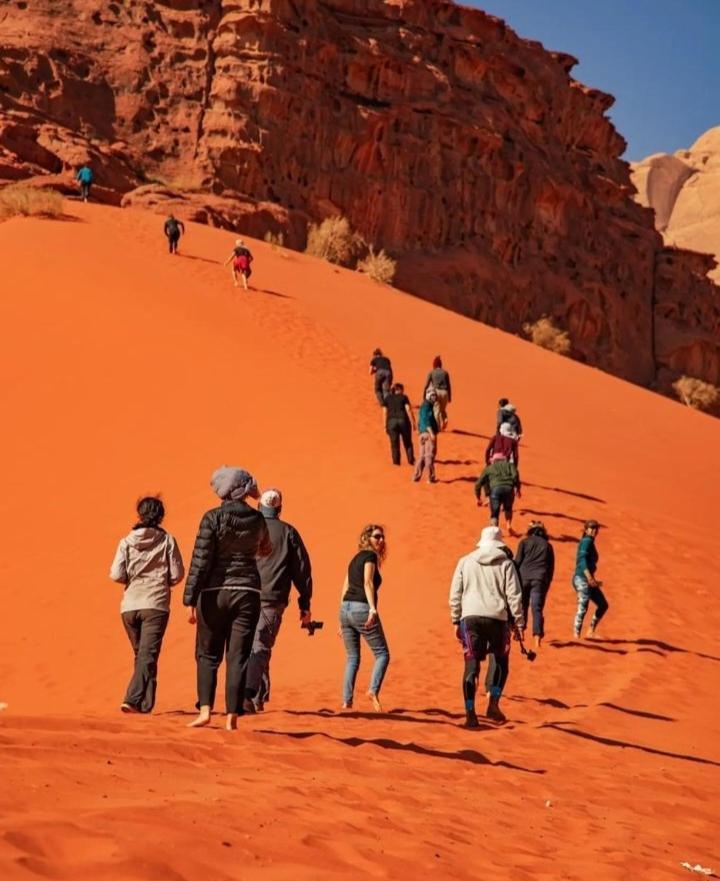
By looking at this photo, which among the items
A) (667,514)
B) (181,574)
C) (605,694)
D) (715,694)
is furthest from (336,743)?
(667,514)

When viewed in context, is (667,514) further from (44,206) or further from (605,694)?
(44,206)

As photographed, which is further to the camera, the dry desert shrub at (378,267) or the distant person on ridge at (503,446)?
the dry desert shrub at (378,267)

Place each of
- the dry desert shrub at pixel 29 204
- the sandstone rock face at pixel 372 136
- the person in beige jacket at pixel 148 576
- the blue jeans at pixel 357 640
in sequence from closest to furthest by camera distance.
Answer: the person in beige jacket at pixel 148 576
the blue jeans at pixel 357 640
the dry desert shrub at pixel 29 204
the sandstone rock face at pixel 372 136

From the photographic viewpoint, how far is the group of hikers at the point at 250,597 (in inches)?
269

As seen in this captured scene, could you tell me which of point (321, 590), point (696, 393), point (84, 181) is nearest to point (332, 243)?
point (84, 181)

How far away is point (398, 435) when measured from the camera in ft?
Result: 59.7

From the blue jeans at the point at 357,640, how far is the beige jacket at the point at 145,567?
1.61 meters

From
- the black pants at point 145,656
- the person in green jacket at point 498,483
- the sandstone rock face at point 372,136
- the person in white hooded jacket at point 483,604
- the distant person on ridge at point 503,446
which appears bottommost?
the black pants at point 145,656

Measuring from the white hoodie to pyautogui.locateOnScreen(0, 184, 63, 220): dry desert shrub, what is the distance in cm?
2528

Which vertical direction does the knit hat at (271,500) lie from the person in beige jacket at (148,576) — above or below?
above

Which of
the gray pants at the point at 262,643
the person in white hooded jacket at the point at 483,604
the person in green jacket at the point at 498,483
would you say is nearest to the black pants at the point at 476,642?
the person in white hooded jacket at the point at 483,604

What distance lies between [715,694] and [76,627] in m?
6.59

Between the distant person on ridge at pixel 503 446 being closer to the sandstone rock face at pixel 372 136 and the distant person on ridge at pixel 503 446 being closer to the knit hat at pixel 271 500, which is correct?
the knit hat at pixel 271 500

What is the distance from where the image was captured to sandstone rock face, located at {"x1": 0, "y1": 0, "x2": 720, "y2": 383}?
140 feet
